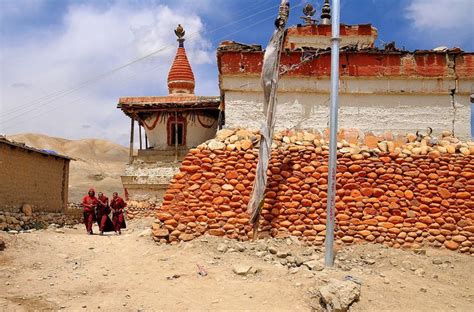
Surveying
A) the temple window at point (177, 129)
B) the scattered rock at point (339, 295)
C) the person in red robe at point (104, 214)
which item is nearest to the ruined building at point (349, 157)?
the scattered rock at point (339, 295)

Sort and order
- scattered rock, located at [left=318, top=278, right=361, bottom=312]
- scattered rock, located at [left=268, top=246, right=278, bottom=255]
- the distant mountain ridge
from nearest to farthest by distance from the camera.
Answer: scattered rock, located at [left=318, top=278, right=361, bottom=312], scattered rock, located at [left=268, top=246, right=278, bottom=255], the distant mountain ridge

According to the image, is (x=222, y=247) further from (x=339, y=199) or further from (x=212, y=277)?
(x=339, y=199)

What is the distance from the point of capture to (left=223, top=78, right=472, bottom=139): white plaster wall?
33.2 feet

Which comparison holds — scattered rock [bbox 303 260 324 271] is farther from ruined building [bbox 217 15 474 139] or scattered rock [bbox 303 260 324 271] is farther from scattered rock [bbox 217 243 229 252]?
ruined building [bbox 217 15 474 139]

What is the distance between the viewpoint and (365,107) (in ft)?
33.4

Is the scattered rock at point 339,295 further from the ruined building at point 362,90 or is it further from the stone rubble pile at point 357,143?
the ruined building at point 362,90

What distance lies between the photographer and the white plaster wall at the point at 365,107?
399 inches

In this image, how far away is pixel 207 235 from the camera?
912cm

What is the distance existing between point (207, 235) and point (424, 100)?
5.37 m

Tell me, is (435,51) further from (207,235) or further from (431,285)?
(207,235)

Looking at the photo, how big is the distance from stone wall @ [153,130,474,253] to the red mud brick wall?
0.7 inches

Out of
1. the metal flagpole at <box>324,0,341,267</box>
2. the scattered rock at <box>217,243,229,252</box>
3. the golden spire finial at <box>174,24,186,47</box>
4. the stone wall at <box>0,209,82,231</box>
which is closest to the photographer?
the metal flagpole at <box>324,0,341,267</box>

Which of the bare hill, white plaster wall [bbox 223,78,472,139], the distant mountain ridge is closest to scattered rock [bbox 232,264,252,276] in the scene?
white plaster wall [bbox 223,78,472,139]

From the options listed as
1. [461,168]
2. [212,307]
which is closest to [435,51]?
[461,168]
